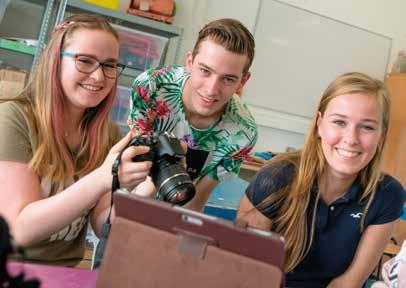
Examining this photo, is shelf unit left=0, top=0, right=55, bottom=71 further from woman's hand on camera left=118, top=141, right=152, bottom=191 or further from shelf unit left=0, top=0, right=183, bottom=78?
woman's hand on camera left=118, top=141, right=152, bottom=191

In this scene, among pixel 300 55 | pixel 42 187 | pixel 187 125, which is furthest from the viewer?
pixel 300 55

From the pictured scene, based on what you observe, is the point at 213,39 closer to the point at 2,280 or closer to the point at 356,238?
the point at 356,238

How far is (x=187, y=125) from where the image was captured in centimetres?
147

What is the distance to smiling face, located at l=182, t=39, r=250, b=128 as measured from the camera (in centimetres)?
132

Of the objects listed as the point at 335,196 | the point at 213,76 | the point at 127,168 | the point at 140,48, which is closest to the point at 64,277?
the point at 127,168

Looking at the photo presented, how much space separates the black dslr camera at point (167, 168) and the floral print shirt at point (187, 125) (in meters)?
0.47

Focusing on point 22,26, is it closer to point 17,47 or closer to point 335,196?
point 17,47

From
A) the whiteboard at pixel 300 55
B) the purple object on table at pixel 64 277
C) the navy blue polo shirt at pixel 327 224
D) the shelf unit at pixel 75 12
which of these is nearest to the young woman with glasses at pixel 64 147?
the purple object on table at pixel 64 277

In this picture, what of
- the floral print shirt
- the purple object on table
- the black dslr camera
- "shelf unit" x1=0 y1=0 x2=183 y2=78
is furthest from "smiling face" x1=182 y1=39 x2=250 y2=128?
"shelf unit" x1=0 y1=0 x2=183 y2=78

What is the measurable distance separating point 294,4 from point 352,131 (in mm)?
2541

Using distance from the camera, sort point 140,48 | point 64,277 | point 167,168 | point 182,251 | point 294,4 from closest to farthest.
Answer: point 182,251, point 64,277, point 167,168, point 140,48, point 294,4

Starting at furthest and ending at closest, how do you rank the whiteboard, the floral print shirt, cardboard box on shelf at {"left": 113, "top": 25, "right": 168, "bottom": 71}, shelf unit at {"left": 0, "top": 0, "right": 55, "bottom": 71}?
the whiteboard, cardboard box on shelf at {"left": 113, "top": 25, "right": 168, "bottom": 71}, shelf unit at {"left": 0, "top": 0, "right": 55, "bottom": 71}, the floral print shirt

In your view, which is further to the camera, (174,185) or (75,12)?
(75,12)

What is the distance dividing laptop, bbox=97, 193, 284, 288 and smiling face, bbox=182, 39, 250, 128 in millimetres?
744
